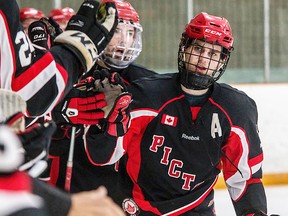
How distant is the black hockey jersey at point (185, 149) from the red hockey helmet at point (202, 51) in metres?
0.07

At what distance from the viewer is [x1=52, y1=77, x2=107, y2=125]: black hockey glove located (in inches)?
94.3

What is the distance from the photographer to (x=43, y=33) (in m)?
2.99

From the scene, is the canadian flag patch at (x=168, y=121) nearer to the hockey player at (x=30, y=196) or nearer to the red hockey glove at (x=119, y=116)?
the red hockey glove at (x=119, y=116)

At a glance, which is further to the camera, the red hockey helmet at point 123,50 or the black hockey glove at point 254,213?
the red hockey helmet at point 123,50

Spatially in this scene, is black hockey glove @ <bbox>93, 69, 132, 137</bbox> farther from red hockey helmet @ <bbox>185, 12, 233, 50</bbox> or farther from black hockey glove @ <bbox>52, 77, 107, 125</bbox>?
red hockey helmet @ <bbox>185, 12, 233, 50</bbox>

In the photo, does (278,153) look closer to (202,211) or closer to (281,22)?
(281,22)

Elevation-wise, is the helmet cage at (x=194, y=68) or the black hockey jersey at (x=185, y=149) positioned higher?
the helmet cage at (x=194, y=68)

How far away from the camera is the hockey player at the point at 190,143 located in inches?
102

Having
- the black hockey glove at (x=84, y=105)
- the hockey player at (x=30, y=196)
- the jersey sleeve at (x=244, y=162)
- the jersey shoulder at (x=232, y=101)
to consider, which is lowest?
the jersey sleeve at (x=244, y=162)

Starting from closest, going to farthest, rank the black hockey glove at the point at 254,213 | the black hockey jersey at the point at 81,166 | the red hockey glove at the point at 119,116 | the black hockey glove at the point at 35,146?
the black hockey glove at the point at 35,146 → the red hockey glove at the point at 119,116 → the black hockey glove at the point at 254,213 → the black hockey jersey at the point at 81,166

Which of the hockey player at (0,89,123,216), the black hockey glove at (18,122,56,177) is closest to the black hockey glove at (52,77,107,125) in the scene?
the black hockey glove at (18,122,56,177)

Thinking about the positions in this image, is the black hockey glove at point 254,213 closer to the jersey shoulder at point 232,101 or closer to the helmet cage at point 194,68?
the jersey shoulder at point 232,101

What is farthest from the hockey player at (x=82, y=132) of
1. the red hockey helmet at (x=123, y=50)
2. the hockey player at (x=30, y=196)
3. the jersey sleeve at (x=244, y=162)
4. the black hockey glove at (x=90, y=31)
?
the hockey player at (x=30, y=196)

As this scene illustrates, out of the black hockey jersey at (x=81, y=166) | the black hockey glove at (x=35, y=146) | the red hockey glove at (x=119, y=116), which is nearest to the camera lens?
the black hockey glove at (x=35, y=146)
